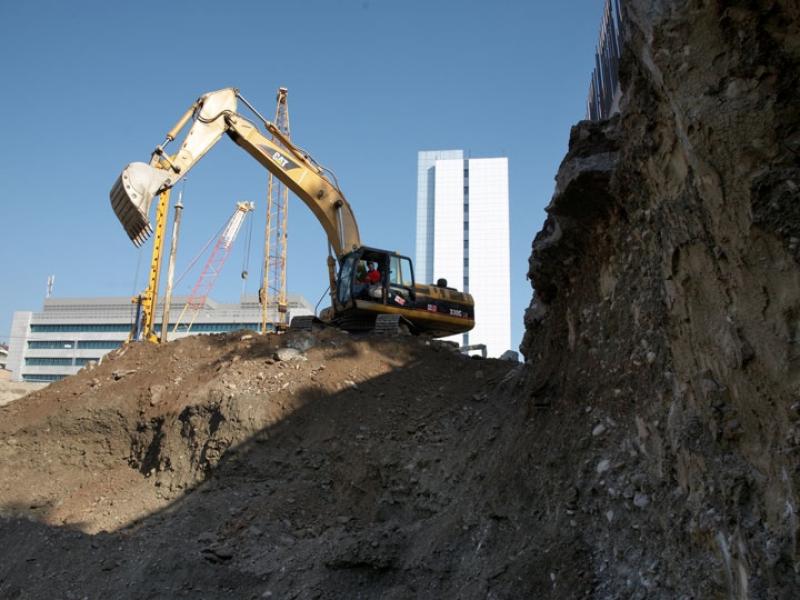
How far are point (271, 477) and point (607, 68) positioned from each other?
37.6ft

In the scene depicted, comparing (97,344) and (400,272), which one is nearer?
(400,272)

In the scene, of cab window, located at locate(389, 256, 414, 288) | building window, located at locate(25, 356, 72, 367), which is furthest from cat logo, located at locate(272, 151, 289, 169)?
building window, located at locate(25, 356, 72, 367)

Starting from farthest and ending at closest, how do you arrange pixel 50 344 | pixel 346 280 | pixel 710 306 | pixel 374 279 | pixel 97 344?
pixel 50 344 < pixel 97 344 < pixel 346 280 < pixel 374 279 < pixel 710 306

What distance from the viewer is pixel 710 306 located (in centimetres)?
324

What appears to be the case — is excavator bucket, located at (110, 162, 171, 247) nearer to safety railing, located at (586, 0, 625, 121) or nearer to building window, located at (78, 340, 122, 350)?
safety railing, located at (586, 0, 625, 121)

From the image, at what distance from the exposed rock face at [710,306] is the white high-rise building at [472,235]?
54.9 metres

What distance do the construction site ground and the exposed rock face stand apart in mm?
Answer: 942

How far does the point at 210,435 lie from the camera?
865cm

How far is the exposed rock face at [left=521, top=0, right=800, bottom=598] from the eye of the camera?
8.89 ft

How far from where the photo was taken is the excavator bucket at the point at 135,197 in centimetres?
1245

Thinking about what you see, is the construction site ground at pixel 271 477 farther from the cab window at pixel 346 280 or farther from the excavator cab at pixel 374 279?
the cab window at pixel 346 280

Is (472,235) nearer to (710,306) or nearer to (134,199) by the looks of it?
(134,199)

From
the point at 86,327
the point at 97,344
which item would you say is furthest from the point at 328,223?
the point at 86,327

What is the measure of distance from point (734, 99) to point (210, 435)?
296 inches
